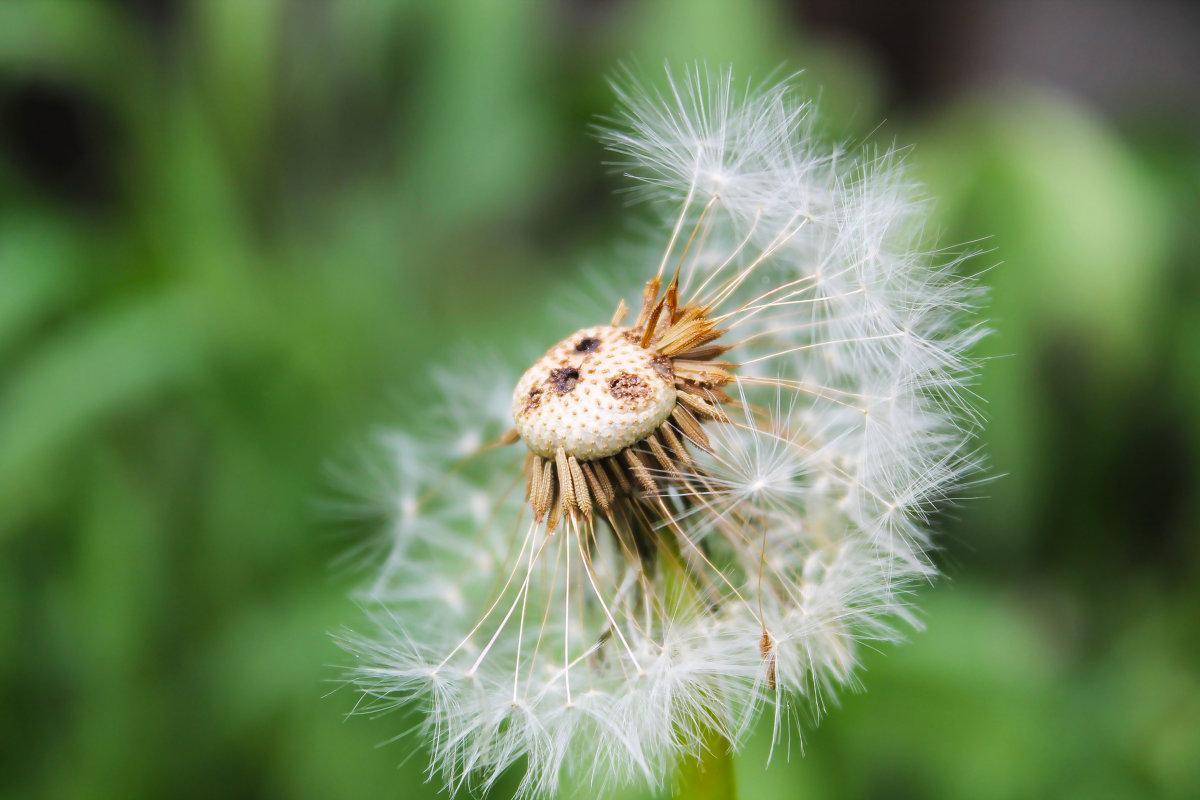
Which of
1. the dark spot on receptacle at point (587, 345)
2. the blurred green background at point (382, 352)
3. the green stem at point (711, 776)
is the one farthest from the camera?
the blurred green background at point (382, 352)

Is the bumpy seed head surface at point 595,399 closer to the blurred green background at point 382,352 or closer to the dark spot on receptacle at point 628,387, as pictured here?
the dark spot on receptacle at point 628,387

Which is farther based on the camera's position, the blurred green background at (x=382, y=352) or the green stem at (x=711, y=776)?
the blurred green background at (x=382, y=352)

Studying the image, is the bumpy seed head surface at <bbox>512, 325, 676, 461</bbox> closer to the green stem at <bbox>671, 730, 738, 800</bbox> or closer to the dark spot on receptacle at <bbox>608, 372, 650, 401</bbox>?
the dark spot on receptacle at <bbox>608, 372, 650, 401</bbox>

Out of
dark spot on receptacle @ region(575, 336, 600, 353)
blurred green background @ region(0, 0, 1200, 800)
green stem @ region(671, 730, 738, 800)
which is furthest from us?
blurred green background @ region(0, 0, 1200, 800)

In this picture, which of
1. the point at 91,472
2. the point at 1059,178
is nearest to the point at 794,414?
the point at 1059,178

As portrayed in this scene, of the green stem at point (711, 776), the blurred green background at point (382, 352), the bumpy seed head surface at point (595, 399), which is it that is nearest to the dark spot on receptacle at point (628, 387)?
the bumpy seed head surface at point (595, 399)

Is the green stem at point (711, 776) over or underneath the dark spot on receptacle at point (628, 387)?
underneath

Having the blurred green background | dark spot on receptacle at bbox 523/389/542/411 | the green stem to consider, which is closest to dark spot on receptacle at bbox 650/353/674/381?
dark spot on receptacle at bbox 523/389/542/411
